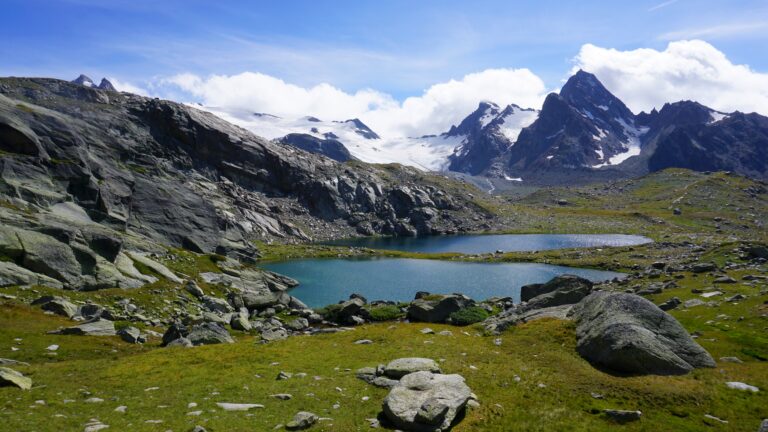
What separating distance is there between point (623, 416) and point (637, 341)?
801 cm

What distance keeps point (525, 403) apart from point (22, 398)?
23.9 metres

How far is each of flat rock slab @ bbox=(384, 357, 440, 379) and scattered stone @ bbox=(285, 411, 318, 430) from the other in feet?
25.2

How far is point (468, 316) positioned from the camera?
51.3 m

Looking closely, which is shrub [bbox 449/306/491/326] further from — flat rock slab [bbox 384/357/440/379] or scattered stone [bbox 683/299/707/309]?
flat rock slab [bbox 384/357/440/379]

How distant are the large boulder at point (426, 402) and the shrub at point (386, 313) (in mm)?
32600

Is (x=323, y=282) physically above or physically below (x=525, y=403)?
below

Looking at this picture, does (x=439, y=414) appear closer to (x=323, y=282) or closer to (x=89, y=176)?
(x=323, y=282)

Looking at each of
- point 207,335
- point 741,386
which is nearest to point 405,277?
point 207,335

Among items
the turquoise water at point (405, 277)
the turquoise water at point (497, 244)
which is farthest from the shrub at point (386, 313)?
the turquoise water at point (497, 244)

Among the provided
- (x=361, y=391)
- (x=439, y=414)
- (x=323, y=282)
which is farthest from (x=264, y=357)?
(x=323, y=282)

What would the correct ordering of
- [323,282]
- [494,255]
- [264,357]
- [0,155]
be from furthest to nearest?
[494,255]
[323,282]
[0,155]
[264,357]

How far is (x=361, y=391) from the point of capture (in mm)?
25156

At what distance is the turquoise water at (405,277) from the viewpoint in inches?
3573

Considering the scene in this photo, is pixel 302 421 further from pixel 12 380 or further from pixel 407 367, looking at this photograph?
pixel 12 380
